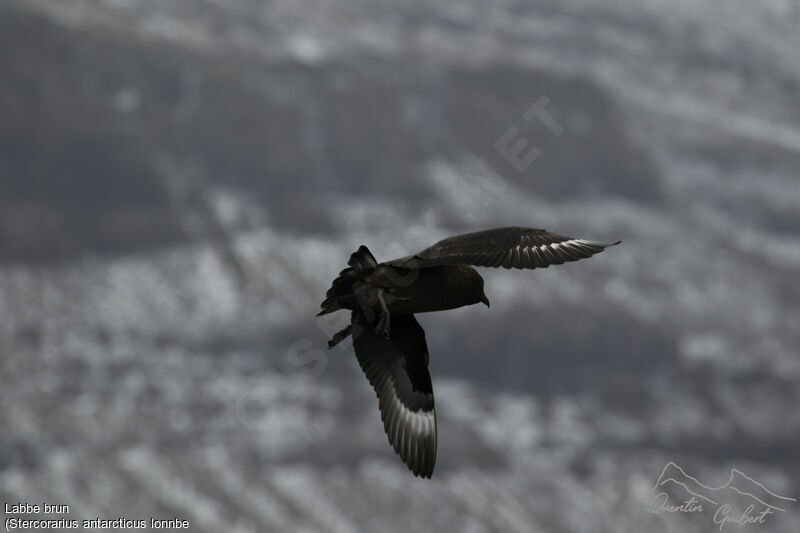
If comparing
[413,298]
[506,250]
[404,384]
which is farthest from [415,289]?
[404,384]

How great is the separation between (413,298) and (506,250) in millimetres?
929

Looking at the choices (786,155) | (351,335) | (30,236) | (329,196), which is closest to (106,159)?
(30,236)

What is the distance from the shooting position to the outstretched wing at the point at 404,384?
1068 cm

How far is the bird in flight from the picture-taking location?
9.39 metres

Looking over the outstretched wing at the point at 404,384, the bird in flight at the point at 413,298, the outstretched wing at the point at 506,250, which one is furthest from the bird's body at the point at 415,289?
the outstretched wing at the point at 404,384

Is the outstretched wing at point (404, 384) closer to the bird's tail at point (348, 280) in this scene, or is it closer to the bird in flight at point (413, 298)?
the bird in flight at point (413, 298)

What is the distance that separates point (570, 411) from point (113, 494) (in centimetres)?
7292

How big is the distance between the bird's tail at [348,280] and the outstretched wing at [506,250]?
357 mm

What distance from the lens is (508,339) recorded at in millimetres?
179250

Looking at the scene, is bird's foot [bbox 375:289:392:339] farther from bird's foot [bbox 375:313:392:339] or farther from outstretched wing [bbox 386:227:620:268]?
outstretched wing [bbox 386:227:620:268]

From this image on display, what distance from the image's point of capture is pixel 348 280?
Answer: 10.1 meters

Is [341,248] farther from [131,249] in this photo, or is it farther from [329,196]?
[131,249]

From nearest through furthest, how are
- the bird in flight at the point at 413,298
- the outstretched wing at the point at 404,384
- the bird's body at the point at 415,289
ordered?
the bird in flight at the point at 413,298 < the bird's body at the point at 415,289 < the outstretched wing at the point at 404,384

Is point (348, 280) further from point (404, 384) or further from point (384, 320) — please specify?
point (404, 384)
